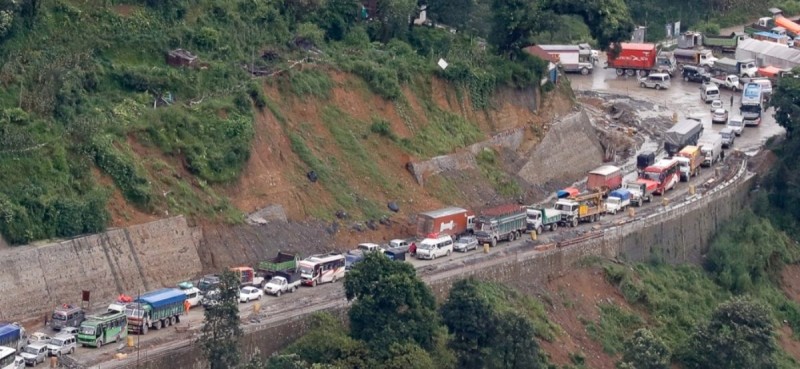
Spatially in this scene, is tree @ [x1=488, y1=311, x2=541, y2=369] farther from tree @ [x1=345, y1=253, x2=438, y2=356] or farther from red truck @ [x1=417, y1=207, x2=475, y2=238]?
red truck @ [x1=417, y1=207, x2=475, y2=238]

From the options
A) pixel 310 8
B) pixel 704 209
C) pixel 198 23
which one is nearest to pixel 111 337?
pixel 198 23

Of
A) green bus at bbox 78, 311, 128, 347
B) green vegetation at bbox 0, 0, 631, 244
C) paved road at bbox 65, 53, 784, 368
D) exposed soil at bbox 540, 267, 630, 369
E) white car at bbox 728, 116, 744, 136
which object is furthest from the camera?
white car at bbox 728, 116, 744, 136

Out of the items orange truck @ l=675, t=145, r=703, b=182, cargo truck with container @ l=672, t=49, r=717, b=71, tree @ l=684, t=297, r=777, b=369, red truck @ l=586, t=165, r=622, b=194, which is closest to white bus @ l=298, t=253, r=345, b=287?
tree @ l=684, t=297, r=777, b=369

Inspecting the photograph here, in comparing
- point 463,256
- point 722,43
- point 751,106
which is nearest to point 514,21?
point 463,256

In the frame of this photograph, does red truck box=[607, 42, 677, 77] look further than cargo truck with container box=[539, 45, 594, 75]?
Yes

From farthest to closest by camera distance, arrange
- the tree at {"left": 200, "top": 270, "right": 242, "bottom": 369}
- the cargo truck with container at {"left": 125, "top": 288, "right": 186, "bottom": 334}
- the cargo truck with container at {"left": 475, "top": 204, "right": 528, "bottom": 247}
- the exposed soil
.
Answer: the cargo truck with container at {"left": 475, "top": 204, "right": 528, "bottom": 247}, the exposed soil, the cargo truck with container at {"left": 125, "top": 288, "right": 186, "bottom": 334}, the tree at {"left": 200, "top": 270, "right": 242, "bottom": 369}

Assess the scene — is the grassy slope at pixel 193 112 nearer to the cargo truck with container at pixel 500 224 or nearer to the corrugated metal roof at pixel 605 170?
the cargo truck with container at pixel 500 224

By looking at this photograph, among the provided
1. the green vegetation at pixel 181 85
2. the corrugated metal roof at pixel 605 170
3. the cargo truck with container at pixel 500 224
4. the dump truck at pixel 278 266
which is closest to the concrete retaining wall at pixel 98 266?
the green vegetation at pixel 181 85
